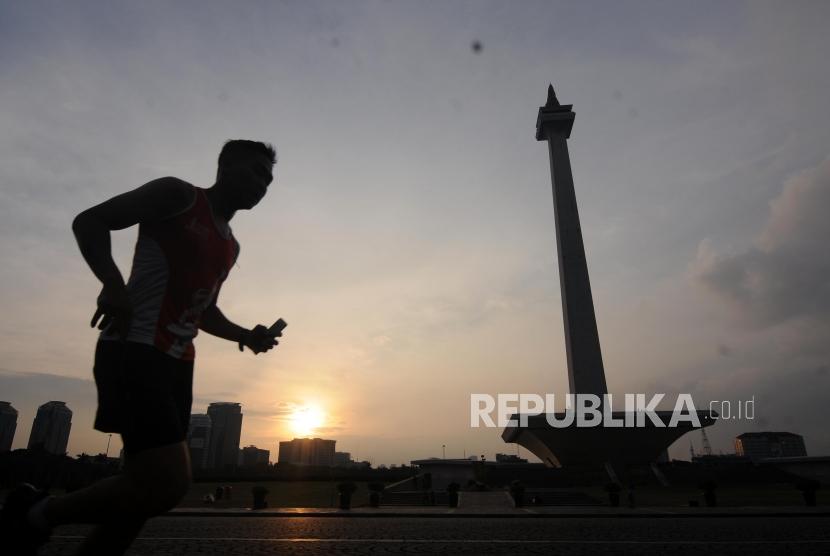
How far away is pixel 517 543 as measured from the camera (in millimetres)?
5105

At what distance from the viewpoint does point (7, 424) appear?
74250 millimetres

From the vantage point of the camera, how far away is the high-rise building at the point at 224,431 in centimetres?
7698

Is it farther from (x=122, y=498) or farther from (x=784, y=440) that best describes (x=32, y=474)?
(x=784, y=440)

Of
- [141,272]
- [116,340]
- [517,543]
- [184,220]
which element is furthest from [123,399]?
[517,543]

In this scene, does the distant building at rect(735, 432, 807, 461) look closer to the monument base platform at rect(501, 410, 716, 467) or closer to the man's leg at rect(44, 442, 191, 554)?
the monument base platform at rect(501, 410, 716, 467)

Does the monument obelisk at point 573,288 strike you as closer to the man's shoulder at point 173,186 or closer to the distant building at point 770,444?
the man's shoulder at point 173,186

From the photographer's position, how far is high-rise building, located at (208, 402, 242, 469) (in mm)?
76981

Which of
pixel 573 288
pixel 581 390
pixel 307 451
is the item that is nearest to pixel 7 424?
pixel 307 451

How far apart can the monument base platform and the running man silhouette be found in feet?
132

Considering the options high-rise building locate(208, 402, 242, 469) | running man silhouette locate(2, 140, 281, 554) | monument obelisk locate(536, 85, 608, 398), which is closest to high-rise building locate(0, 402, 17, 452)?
high-rise building locate(208, 402, 242, 469)

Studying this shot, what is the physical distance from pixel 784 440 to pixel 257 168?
195336 millimetres

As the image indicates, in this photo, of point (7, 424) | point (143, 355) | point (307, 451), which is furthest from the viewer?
point (307, 451)

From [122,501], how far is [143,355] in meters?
0.49

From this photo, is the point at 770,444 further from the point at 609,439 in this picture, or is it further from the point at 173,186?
the point at 173,186
